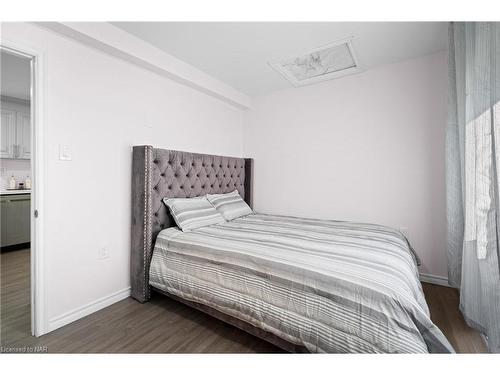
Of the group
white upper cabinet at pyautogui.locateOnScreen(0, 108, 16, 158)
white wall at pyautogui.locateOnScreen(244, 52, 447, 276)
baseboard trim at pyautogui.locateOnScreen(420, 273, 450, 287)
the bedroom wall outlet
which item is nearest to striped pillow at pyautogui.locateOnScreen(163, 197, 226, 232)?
the bedroom wall outlet

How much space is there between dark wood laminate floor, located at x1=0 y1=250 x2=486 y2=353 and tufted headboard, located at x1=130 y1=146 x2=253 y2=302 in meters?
0.26

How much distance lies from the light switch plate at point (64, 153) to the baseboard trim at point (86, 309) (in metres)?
1.15

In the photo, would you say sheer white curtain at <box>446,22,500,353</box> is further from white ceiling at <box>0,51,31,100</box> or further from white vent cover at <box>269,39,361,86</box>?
white ceiling at <box>0,51,31,100</box>

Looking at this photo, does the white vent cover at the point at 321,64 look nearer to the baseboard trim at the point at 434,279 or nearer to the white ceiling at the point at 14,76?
the baseboard trim at the point at 434,279

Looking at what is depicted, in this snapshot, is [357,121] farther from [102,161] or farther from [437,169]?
[102,161]

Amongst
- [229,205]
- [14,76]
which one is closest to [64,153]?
[229,205]

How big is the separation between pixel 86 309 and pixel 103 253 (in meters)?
0.43

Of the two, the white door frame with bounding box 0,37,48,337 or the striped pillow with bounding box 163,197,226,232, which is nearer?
the white door frame with bounding box 0,37,48,337

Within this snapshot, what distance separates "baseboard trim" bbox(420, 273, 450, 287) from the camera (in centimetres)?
234

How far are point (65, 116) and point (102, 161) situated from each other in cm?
41

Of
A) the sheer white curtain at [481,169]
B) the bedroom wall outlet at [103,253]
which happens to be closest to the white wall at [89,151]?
the bedroom wall outlet at [103,253]

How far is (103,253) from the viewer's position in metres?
1.99

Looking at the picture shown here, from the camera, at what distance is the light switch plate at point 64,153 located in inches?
67.6
